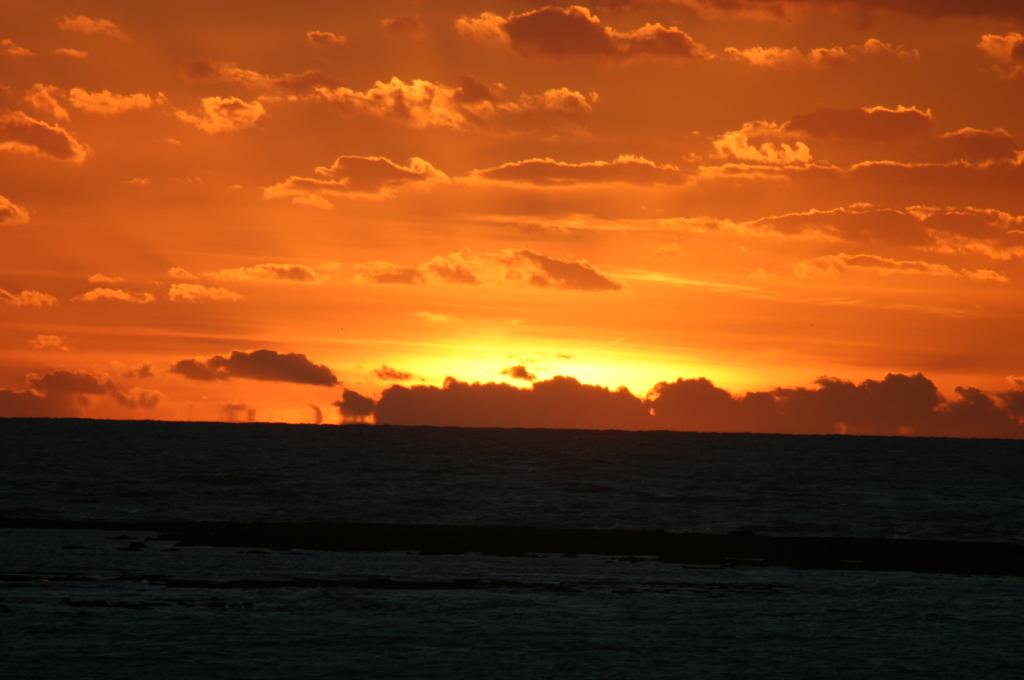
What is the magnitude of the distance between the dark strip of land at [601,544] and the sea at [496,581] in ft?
0.83

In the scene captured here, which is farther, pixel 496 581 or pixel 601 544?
pixel 601 544

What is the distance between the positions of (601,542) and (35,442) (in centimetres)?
12210

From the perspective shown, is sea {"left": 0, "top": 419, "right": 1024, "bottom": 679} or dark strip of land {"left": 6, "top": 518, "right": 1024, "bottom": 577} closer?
sea {"left": 0, "top": 419, "right": 1024, "bottom": 679}

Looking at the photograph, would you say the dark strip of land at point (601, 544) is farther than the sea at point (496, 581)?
Yes

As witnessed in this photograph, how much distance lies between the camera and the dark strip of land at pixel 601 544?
50.3 metres

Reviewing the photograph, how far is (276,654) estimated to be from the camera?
1081 inches

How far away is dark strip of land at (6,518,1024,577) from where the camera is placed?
50344mm

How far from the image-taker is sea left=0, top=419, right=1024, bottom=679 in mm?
27594

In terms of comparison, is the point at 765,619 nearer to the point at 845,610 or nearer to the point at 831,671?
the point at 845,610

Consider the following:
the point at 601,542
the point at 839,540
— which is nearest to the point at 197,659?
the point at 601,542

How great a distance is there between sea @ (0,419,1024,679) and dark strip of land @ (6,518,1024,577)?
0.25 metres

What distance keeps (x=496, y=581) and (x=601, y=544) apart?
1586 cm

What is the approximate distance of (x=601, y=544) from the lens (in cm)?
5597

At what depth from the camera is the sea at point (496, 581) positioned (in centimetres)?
2759
